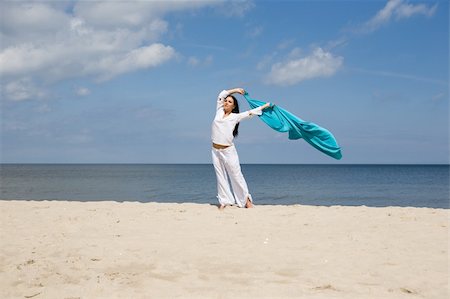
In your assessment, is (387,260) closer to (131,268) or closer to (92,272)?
(131,268)

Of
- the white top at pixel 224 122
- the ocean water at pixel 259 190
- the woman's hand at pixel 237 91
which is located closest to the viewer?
the white top at pixel 224 122

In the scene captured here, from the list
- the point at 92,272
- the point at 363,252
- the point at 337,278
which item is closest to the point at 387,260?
the point at 363,252

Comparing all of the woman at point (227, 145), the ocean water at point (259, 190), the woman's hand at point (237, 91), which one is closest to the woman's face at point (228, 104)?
the woman at point (227, 145)

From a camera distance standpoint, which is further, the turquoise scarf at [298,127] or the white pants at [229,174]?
the turquoise scarf at [298,127]

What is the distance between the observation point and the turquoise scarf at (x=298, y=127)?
931 cm

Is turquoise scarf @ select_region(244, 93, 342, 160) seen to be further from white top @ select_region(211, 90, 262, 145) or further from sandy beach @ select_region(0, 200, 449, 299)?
sandy beach @ select_region(0, 200, 449, 299)

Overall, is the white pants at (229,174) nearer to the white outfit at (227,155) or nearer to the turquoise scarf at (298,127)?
the white outfit at (227,155)

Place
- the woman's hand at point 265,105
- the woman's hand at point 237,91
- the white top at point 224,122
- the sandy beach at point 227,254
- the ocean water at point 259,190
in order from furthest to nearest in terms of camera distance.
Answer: the ocean water at point 259,190, the woman's hand at point 265,105, the woman's hand at point 237,91, the white top at point 224,122, the sandy beach at point 227,254

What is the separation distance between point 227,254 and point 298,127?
183 inches

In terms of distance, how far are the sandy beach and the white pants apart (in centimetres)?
70

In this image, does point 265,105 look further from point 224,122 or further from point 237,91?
point 224,122

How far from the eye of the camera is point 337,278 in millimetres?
4555

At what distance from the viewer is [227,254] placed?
17.7 ft

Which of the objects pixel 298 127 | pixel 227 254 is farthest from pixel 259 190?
pixel 227 254
